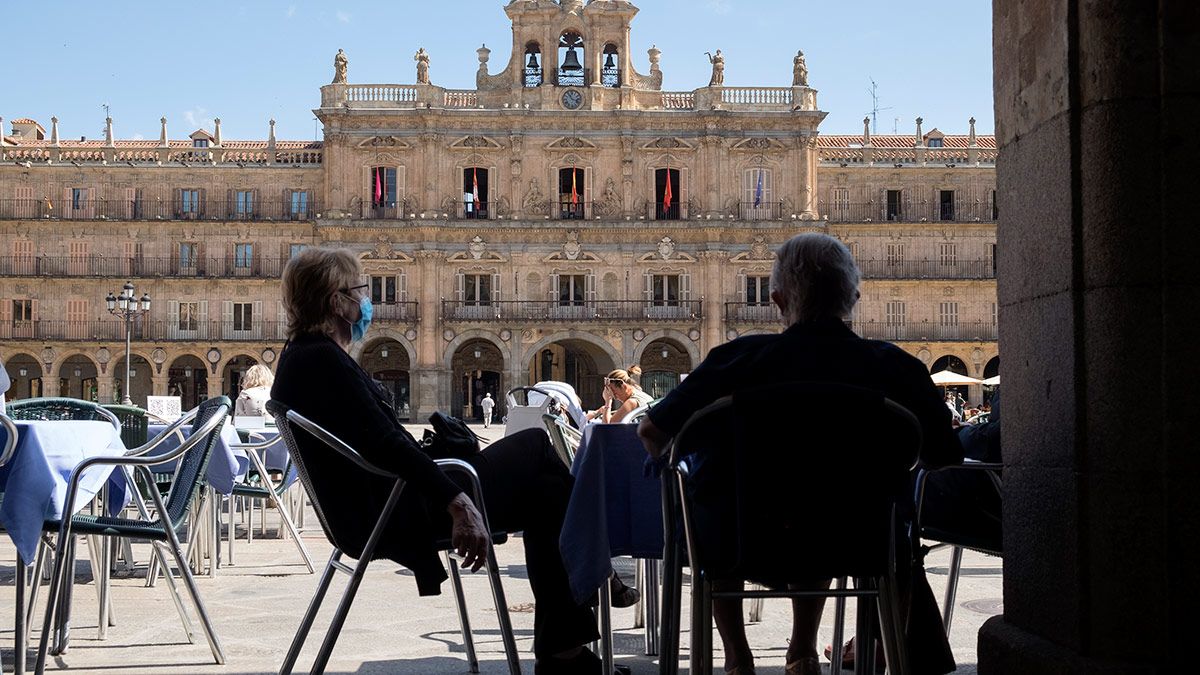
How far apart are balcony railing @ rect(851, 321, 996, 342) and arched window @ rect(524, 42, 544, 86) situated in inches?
531

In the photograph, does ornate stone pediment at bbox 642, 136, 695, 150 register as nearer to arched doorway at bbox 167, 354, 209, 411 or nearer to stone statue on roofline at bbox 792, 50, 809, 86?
stone statue on roofline at bbox 792, 50, 809, 86

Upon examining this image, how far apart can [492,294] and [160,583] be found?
115 feet

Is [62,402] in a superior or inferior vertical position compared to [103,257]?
inferior

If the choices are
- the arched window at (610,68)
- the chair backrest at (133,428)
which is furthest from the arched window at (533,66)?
the chair backrest at (133,428)

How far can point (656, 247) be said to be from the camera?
4156cm

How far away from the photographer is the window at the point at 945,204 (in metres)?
45.3

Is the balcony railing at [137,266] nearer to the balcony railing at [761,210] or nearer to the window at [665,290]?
the window at [665,290]

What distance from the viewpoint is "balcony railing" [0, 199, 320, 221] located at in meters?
43.1

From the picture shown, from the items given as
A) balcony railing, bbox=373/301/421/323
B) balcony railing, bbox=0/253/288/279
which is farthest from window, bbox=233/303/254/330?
balcony railing, bbox=373/301/421/323

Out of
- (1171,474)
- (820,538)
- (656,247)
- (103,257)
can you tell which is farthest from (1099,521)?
(103,257)

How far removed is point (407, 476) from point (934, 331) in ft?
139

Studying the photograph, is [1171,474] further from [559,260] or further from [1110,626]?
[559,260]

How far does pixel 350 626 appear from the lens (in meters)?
5.19

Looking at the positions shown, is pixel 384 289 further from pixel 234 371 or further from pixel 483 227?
pixel 234 371
